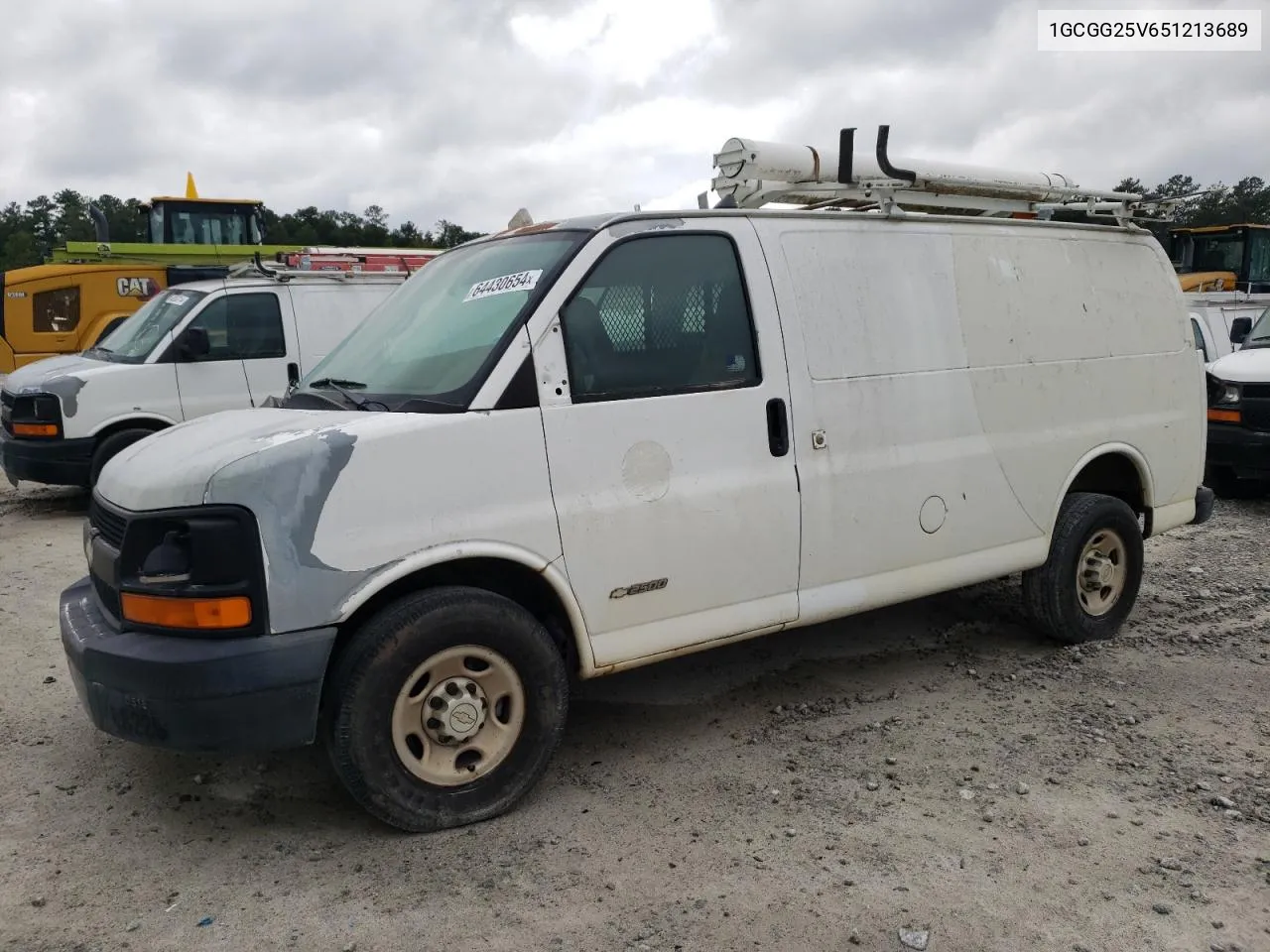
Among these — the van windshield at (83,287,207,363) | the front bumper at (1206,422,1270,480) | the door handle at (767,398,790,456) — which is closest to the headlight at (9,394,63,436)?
the van windshield at (83,287,207,363)

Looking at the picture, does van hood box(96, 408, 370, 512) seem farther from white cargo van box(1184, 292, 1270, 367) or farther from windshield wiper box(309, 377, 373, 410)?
white cargo van box(1184, 292, 1270, 367)

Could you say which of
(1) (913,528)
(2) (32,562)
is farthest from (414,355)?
(2) (32,562)

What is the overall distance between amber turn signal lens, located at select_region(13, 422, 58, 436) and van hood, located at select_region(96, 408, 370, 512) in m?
5.58

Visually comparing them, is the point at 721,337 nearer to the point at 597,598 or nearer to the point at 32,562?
the point at 597,598

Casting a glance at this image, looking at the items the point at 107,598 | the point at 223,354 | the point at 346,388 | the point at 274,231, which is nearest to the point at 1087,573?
the point at 346,388

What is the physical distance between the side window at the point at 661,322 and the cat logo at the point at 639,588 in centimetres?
69

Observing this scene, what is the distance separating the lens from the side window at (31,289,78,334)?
12.3 m

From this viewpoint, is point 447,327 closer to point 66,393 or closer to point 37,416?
point 66,393

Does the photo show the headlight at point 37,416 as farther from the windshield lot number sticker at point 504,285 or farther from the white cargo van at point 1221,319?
the white cargo van at point 1221,319

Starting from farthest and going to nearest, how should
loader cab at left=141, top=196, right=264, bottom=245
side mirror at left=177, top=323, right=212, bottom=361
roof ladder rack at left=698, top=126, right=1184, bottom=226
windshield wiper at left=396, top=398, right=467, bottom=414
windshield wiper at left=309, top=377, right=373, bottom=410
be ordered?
loader cab at left=141, top=196, right=264, bottom=245, side mirror at left=177, top=323, right=212, bottom=361, roof ladder rack at left=698, top=126, right=1184, bottom=226, windshield wiper at left=309, top=377, right=373, bottom=410, windshield wiper at left=396, top=398, right=467, bottom=414

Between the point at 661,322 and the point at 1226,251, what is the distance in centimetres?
2089

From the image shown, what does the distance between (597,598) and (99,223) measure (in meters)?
13.2

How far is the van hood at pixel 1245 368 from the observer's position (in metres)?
8.77

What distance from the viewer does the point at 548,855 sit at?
332cm
